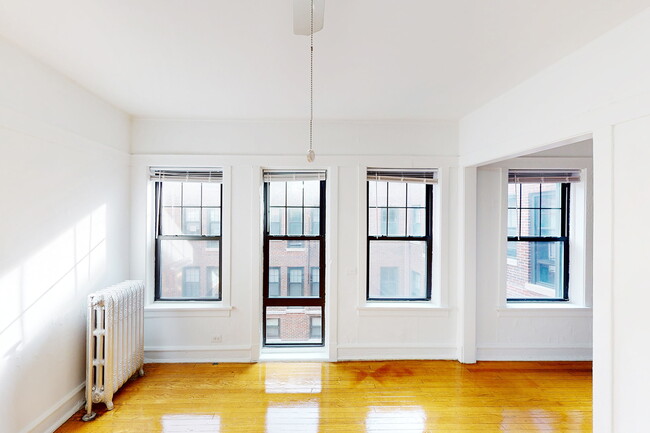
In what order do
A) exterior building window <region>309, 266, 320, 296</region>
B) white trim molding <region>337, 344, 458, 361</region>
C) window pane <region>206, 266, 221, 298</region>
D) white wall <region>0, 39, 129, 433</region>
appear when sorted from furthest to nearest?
1. exterior building window <region>309, 266, 320, 296</region>
2. window pane <region>206, 266, 221, 298</region>
3. white trim molding <region>337, 344, 458, 361</region>
4. white wall <region>0, 39, 129, 433</region>

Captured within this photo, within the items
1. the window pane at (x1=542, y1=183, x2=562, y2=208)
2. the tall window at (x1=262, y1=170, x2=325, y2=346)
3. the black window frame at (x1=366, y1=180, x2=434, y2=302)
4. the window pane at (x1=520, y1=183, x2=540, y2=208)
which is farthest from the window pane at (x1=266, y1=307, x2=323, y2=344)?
the window pane at (x1=542, y1=183, x2=562, y2=208)

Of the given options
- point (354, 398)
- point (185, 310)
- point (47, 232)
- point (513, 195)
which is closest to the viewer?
point (47, 232)

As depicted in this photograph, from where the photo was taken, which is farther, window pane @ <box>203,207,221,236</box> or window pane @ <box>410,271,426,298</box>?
window pane @ <box>410,271,426,298</box>

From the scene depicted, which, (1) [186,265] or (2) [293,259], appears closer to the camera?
(1) [186,265]

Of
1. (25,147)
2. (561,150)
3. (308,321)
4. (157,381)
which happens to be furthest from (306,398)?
(561,150)

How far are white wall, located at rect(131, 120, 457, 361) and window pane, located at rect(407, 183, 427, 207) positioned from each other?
243 millimetres

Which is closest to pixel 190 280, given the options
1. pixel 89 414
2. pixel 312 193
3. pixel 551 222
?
pixel 89 414

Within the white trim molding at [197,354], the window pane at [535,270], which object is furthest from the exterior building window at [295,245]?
the window pane at [535,270]

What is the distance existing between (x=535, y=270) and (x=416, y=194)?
1685 millimetres

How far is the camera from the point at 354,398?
9.95 feet

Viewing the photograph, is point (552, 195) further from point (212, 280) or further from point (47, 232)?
point (47, 232)

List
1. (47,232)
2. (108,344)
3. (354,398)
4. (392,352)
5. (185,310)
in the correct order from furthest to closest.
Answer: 1. (392,352)
2. (185,310)
3. (354,398)
4. (108,344)
5. (47,232)

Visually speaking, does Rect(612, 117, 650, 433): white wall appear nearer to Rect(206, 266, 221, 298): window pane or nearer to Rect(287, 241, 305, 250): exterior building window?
Rect(287, 241, 305, 250): exterior building window

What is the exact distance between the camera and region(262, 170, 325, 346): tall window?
13.0 ft
